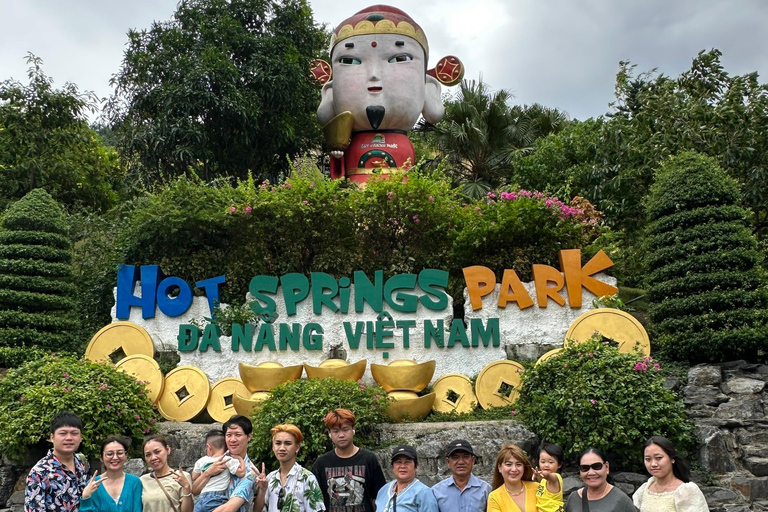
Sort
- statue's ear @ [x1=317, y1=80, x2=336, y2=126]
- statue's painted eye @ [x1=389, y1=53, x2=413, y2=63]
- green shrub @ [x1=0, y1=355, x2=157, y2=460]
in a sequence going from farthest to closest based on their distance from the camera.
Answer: statue's ear @ [x1=317, y1=80, x2=336, y2=126] → statue's painted eye @ [x1=389, y1=53, x2=413, y2=63] → green shrub @ [x1=0, y1=355, x2=157, y2=460]

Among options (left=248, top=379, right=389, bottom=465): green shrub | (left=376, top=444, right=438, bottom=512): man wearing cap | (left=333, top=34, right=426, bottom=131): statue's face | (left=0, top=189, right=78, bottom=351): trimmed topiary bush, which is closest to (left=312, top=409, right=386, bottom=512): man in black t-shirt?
(left=376, top=444, right=438, bottom=512): man wearing cap

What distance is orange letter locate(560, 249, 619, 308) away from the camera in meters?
10.2

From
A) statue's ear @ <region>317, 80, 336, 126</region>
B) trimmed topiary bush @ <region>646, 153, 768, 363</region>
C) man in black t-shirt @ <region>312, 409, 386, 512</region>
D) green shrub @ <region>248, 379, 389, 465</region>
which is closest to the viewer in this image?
man in black t-shirt @ <region>312, 409, 386, 512</region>

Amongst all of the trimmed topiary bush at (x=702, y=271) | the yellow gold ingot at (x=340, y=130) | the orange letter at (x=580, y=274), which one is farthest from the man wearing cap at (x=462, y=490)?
the yellow gold ingot at (x=340, y=130)

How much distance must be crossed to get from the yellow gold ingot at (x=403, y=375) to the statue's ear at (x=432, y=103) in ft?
23.5

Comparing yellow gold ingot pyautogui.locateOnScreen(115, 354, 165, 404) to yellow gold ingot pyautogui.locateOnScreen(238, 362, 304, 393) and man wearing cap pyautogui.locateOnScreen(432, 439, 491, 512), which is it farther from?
man wearing cap pyautogui.locateOnScreen(432, 439, 491, 512)

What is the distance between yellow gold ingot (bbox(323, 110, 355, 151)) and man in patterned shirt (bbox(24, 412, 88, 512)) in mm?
9782

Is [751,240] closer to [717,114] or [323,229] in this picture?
[717,114]

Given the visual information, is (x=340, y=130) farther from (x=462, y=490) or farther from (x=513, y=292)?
(x=462, y=490)

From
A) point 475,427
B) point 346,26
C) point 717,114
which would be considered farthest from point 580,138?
point 475,427

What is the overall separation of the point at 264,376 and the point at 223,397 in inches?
26.5

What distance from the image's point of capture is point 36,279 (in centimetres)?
1025

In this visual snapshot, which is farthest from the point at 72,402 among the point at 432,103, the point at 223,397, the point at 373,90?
the point at 432,103

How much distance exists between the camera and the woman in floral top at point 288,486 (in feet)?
15.7
